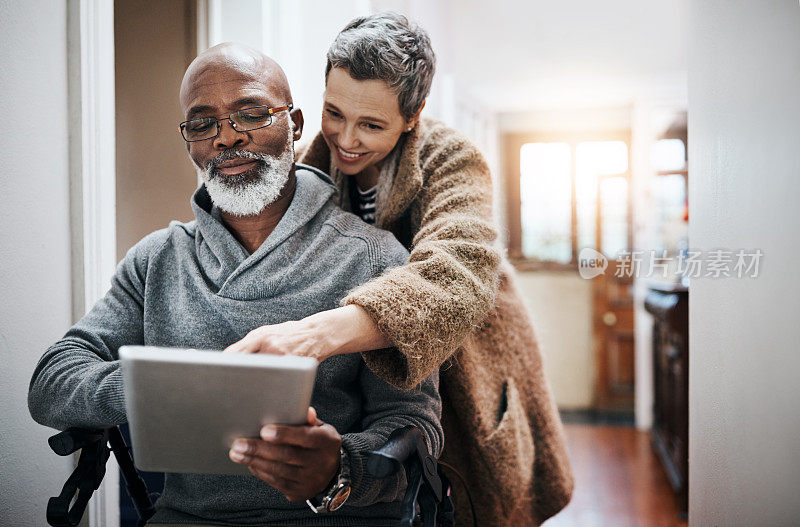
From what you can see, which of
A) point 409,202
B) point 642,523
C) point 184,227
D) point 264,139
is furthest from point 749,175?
point 642,523

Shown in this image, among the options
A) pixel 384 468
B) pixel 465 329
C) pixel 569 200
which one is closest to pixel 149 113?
pixel 465 329

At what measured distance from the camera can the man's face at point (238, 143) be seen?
1.21m

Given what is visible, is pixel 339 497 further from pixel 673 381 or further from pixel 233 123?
pixel 673 381

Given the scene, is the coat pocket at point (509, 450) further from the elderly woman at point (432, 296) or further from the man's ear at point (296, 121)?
the man's ear at point (296, 121)

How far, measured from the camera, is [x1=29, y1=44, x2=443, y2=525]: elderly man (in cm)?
116

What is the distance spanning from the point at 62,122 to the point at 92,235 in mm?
234

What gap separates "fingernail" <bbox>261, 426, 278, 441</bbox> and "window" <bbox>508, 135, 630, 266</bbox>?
188 inches

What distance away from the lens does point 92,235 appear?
4.51 ft

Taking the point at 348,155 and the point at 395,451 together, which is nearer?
the point at 395,451

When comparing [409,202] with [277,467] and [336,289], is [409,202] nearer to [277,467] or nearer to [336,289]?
[336,289]

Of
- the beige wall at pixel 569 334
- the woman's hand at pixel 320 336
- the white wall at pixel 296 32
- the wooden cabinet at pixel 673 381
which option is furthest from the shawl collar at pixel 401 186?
the beige wall at pixel 569 334

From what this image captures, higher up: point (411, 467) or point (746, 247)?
point (746, 247)

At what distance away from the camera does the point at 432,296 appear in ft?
3.49

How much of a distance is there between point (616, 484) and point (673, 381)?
0.63m
